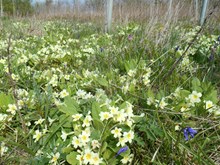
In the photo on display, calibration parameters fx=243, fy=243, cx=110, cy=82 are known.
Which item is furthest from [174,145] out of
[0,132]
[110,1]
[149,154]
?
[110,1]

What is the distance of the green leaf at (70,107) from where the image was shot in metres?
1.19

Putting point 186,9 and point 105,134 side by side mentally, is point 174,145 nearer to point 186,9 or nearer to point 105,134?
point 105,134

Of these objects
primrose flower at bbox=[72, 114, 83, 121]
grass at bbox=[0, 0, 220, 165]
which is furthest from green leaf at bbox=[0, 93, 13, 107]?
primrose flower at bbox=[72, 114, 83, 121]

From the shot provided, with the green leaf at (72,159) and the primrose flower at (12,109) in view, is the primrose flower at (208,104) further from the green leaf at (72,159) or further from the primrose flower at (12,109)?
the primrose flower at (12,109)

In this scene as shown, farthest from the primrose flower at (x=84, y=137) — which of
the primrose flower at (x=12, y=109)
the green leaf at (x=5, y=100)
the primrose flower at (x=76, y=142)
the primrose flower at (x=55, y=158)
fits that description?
the green leaf at (x=5, y=100)

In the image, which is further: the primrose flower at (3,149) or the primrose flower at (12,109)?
the primrose flower at (12,109)

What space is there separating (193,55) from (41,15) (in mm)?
8639

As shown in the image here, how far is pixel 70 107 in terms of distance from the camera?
1209mm

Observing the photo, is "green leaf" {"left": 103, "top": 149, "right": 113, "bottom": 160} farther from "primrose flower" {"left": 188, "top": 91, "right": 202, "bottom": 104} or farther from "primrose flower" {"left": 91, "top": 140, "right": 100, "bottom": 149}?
"primrose flower" {"left": 188, "top": 91, "right": 202, "bottom": 104}

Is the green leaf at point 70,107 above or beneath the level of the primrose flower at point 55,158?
above

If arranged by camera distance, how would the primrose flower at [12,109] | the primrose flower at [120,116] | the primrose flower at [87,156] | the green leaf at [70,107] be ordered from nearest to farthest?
the primrose flower at [87,156] < the primrose flower at [120,116] < the green leaf at [70,107] < the primrose flower at [12,109]

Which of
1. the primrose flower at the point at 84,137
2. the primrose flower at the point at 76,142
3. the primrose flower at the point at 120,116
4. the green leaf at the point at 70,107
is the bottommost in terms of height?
the primrose flower at the point at 76,142

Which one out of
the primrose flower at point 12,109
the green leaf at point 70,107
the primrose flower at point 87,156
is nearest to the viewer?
the primrose flower at point 87,156

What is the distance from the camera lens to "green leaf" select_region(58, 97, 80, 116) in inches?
46.7
